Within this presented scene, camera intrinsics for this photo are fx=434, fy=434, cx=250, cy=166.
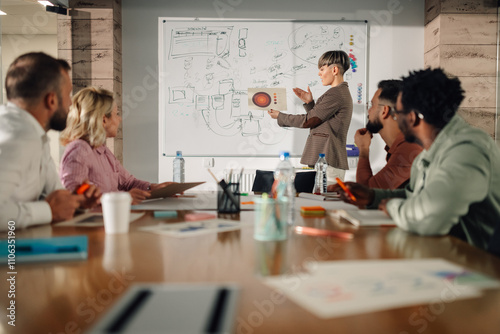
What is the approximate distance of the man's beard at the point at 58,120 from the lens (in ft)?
5.14

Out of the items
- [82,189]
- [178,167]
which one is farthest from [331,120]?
[82,189]

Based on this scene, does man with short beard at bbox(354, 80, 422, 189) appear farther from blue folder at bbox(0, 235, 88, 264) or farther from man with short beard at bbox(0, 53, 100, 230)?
blue folder at bbox(0, 235, 88, 264)

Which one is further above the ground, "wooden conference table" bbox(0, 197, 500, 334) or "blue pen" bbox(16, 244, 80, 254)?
"blue pen" bbox(16, 244, 80, 254)

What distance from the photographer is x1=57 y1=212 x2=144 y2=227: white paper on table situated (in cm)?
127

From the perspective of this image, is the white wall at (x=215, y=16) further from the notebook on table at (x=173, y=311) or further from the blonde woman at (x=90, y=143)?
the notebook on table at (x=173, y=311)

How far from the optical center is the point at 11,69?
1.46m

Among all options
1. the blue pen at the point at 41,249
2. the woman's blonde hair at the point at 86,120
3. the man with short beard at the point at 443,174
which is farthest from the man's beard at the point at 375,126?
the blue pen at the point at 41,249

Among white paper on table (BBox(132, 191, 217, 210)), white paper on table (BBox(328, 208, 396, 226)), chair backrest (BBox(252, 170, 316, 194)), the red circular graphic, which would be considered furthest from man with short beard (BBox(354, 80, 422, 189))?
the red circular graphic

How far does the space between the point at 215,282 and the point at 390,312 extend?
0.29 m

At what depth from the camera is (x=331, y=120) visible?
136 inches

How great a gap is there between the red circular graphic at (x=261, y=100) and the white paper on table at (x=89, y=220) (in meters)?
2.91

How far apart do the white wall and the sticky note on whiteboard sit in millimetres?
520

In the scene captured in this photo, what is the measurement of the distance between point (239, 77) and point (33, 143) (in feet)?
10.1

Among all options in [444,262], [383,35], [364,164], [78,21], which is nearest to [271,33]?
[383,35]
